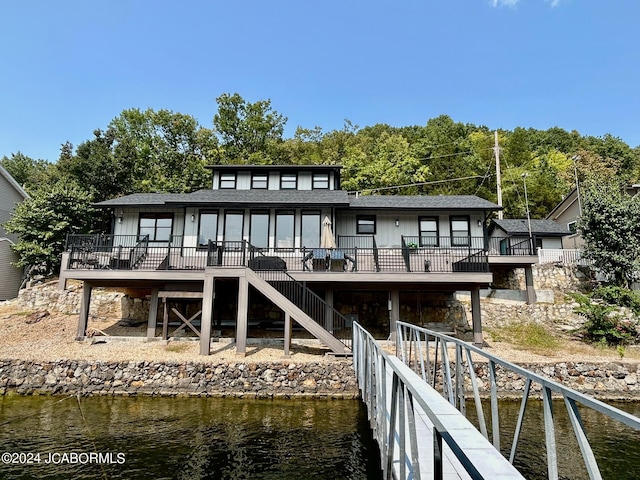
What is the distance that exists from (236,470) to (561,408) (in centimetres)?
927

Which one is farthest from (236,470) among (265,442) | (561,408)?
(561,408)

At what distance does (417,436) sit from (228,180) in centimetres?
1777

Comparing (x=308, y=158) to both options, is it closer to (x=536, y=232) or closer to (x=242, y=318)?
(x=536, y=232)

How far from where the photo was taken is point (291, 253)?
52.7 ft

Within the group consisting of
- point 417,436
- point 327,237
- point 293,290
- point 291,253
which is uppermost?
point 327,237

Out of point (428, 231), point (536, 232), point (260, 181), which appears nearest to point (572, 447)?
point (428, 231)

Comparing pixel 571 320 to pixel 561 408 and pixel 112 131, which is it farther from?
pixel 112 131

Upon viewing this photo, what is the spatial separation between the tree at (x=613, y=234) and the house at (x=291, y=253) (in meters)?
4.25

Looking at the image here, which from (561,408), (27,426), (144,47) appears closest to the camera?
(27,426)

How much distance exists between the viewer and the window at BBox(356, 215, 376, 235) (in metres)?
17.7

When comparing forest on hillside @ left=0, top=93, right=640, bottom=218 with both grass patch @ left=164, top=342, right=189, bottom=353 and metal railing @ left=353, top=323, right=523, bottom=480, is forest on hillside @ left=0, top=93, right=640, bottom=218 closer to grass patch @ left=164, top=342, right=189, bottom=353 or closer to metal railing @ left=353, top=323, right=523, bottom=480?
grass patch @ left=164, top=342, right=189, bottom=353

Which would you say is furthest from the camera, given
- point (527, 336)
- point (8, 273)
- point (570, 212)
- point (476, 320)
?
point (570, 212)

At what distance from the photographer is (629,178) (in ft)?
112

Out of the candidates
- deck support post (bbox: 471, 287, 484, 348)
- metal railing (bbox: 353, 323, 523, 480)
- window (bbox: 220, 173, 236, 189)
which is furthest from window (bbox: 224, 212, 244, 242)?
metal railing (bbox: 353, 323, 523, 480)
